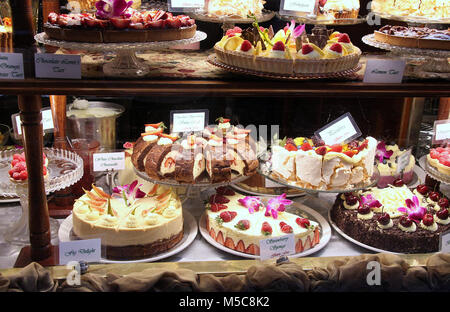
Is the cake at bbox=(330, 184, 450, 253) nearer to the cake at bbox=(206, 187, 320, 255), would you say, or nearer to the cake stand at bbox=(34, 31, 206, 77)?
the cake at bbox=(206, 187, 320, 255)

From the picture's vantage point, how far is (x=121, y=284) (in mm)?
1854

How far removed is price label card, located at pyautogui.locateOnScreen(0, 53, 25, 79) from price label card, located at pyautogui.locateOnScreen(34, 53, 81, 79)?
53 mm

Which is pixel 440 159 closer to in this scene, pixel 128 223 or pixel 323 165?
pixel 323 165

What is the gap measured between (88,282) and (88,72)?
2.76 feet

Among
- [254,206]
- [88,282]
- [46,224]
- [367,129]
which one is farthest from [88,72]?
[367,129]

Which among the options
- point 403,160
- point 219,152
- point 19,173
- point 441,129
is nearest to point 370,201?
point 403,160

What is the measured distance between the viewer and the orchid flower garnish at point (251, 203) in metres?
2.19

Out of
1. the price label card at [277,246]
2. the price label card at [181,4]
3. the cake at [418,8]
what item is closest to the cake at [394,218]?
the price label card at [277,246]

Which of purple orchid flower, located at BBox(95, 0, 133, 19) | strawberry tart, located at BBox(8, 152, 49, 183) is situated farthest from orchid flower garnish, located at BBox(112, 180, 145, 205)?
purple orchid flower, located at BBox(95, 0, 133, 19)

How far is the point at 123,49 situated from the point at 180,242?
36.3 inches

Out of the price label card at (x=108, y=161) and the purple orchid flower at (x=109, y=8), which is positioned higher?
the purple orchid flower at (x=109, y=8)

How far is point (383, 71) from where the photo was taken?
164 cm

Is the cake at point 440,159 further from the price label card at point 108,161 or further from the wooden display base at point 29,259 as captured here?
the wooden display base at point 29,259
